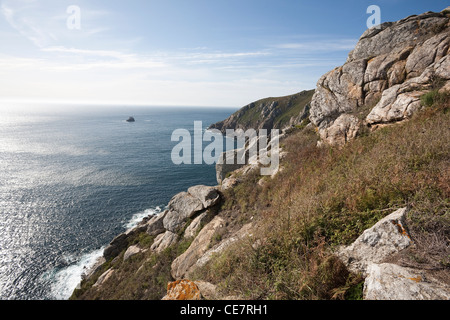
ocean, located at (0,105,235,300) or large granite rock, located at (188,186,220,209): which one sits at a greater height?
large granite rock, located at (188,186,220,209)

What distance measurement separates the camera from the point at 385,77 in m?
15.2

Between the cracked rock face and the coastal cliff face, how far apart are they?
8cm

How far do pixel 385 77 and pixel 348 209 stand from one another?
15013 millimetres

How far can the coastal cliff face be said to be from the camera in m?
4.28

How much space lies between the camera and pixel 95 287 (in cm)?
1962

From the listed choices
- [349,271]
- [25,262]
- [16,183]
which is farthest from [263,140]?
[16,183]

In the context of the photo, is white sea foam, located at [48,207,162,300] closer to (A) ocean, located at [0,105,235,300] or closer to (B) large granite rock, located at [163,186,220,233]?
(A) ocean, located at [0,105,235,300]

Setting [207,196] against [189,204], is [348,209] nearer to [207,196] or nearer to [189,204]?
[207,196]

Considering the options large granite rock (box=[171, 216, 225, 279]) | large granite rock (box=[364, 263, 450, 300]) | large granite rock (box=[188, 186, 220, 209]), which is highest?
large granite rock (box=[364, 263, 450, 300])

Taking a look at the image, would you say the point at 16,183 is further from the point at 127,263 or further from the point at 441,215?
the point at 441,215

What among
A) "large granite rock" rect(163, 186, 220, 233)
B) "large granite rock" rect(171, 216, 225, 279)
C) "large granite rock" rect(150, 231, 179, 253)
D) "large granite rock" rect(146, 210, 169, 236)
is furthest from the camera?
"large granite rock" rect(146, 210, 169, 236)
